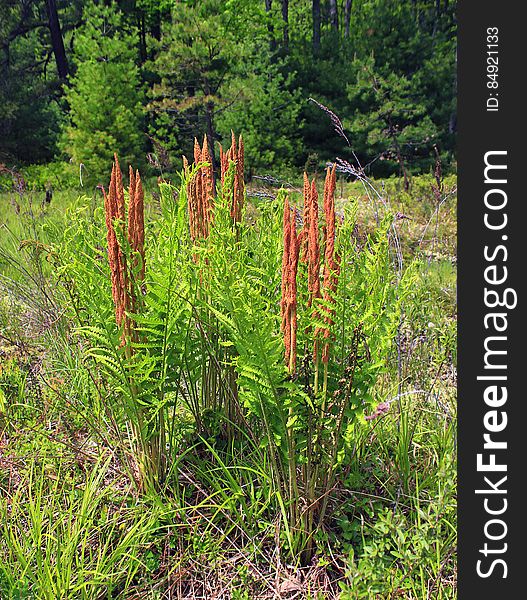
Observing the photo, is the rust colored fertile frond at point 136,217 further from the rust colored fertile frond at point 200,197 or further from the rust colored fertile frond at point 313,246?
the rust colored fertile frond at point 313,246

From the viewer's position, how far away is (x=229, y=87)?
11.3m

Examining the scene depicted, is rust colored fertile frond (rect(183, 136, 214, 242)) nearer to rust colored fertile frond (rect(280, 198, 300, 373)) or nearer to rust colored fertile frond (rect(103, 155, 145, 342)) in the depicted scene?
rust colored fertile frond (rect(103, 155, 145, 342))

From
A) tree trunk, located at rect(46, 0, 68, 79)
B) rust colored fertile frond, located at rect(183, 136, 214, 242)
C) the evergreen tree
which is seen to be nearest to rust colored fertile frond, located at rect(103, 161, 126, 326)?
rust colored fertile frond, located at rect(183, 136, 214, 242)

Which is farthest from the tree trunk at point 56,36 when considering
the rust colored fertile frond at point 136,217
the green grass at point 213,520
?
the rust colored fertile frond at point 136,217

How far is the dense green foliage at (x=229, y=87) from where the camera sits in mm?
11164

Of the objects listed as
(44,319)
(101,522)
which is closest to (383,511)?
(101,522)

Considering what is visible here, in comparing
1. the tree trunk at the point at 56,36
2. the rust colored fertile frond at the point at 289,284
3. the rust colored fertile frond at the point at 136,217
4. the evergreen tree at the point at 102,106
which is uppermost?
the tree trunk at the point at 56,36

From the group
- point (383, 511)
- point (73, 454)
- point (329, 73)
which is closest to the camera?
point (383, 511)

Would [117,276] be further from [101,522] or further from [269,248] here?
[101,522]

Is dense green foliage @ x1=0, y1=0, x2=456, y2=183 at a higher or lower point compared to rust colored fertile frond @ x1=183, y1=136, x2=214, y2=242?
higher

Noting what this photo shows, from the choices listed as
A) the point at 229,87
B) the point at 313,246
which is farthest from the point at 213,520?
the point at 229,87

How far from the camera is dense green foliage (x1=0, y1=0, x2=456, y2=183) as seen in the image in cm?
1116

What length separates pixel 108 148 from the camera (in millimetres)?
11594

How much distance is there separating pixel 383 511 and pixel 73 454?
124 cm
